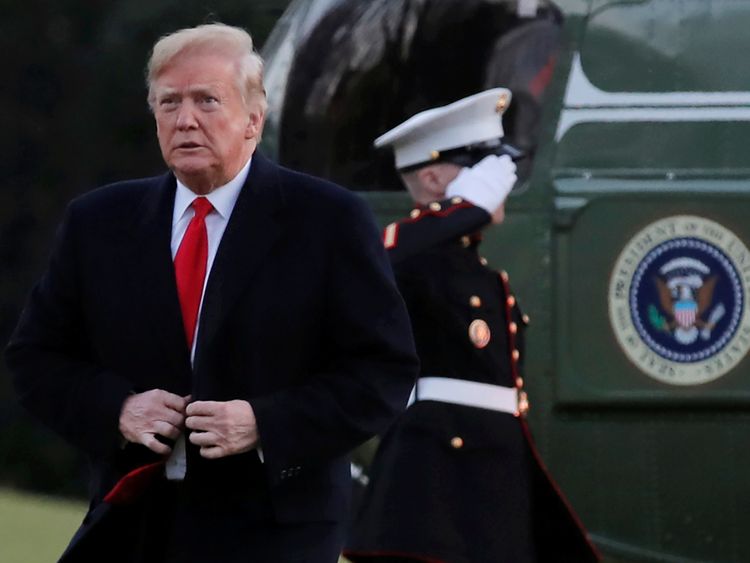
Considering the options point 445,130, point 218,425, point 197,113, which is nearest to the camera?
point 218,425

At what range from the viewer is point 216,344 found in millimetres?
3482

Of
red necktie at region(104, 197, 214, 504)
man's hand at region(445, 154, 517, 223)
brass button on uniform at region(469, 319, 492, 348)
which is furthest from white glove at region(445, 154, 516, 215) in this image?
red necktie at region(104, 197, 214, 504)

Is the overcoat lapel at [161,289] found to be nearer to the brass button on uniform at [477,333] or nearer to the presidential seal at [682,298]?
the brass button on uniform at [477,333]

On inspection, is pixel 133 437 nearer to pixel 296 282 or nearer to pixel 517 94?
pixel 296 282

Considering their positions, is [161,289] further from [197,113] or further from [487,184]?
[487,184]

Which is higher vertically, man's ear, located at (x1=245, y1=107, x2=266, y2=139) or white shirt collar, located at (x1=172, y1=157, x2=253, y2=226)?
man's ear, located at (x1=245, y1=107, x2=266, y2=139)

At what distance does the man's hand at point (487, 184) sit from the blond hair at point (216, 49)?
192cm

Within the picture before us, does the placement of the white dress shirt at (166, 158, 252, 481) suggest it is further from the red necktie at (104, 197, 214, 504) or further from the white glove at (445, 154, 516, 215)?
the white glove at (445, 154, 516, 215)

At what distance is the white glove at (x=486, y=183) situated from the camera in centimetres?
550

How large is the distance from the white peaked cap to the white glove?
10cm

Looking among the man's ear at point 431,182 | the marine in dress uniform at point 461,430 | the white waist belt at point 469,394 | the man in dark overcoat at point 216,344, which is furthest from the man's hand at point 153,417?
the man's ear at point 431,182

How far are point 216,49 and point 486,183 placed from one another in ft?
6.74

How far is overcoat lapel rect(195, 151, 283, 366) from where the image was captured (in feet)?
11.5

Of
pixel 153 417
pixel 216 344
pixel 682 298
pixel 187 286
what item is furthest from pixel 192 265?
pixel 682 298
